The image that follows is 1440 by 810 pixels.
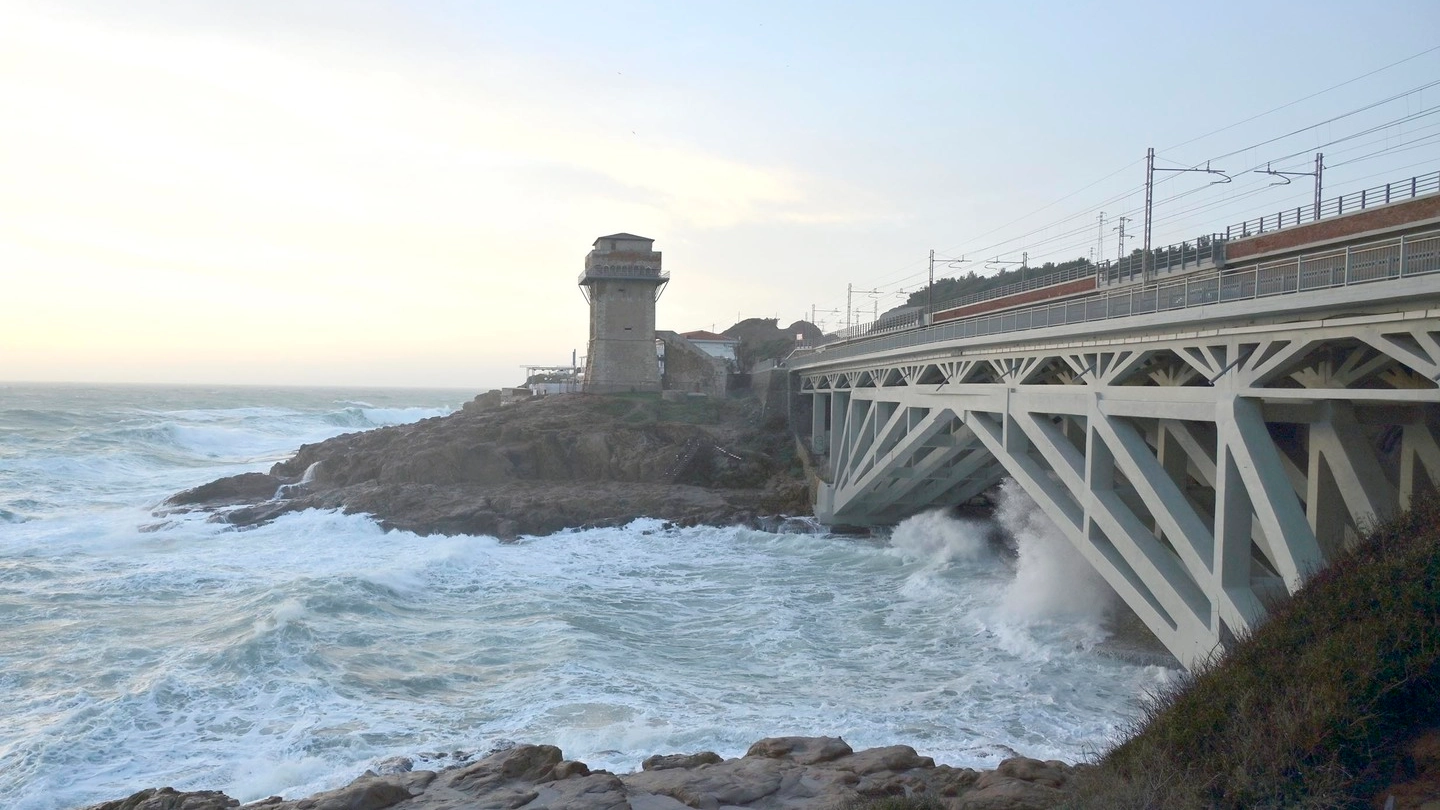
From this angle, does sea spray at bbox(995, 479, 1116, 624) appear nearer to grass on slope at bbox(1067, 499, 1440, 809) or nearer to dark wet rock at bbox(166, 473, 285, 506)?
grass on slope at bbox(1067, 499, 1440, 809)

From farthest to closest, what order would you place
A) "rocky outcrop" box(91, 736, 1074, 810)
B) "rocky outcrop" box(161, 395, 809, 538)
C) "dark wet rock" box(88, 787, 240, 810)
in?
"rocky outcrop" box(161, 395, 809, 538)
"dark wet rock" box(88, 787, 240, 810)
"rocky outcrop" box(91, 736, 1074, 810)

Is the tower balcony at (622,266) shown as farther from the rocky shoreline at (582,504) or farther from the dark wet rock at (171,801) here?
the dark wet rock at (171,801)

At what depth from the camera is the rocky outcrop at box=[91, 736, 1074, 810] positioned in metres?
8.77

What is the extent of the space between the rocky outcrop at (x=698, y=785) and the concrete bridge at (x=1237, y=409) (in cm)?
341

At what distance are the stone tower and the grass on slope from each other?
39.4 m

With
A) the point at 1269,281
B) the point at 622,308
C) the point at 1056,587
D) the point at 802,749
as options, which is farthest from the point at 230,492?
the point at 1269,281

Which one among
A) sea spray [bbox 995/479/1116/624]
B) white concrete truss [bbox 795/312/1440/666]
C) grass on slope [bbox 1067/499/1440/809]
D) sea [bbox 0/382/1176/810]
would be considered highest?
white concrete truss [bbox 795/312/1440/666]

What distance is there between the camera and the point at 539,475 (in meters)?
34.9

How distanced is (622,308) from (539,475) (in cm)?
1379

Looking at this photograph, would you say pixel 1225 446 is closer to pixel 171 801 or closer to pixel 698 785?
pixel 698 785

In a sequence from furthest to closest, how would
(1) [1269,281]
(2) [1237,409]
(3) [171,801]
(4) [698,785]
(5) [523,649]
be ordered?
(5) [523,649]
(2) [1237,409]
(1) [1269,281]
(3) [171,801]
(4) [698,785]

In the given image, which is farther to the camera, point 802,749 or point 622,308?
point 622,308

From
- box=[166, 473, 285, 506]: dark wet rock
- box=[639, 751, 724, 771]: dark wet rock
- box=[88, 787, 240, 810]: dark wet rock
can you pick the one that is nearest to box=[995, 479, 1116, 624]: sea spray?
box=[639, 751, 724, 771]: dark wet rock

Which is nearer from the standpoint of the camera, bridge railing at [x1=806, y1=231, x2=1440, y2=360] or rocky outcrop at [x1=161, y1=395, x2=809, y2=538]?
bridge railing at [x1=806, y1=231, x2=1440, y2=360]
